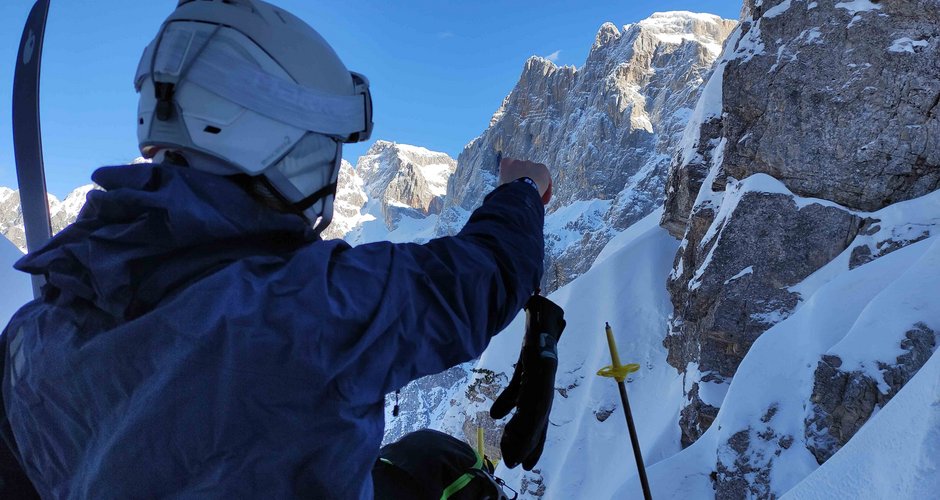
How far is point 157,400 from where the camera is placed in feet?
3.12

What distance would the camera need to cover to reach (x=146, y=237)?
100cm

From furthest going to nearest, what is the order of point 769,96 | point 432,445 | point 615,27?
point 615,27, point 769,96, point 432,445

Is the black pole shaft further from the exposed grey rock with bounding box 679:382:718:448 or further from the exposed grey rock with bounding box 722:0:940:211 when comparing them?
the exposed grey rock with bounding box 722:0:940:211

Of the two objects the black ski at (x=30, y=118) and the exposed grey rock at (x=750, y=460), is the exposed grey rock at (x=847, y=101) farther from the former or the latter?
the black ski at (x=30, y=118)

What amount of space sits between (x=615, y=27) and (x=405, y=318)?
378 feet

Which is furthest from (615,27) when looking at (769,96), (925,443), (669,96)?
(925,443)

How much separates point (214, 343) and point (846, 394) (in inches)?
341

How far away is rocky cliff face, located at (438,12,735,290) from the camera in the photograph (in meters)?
75.8

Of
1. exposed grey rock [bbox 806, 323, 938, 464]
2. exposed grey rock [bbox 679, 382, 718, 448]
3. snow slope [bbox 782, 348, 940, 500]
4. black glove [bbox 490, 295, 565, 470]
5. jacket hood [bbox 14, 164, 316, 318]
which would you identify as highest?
jacket hood [bbox 14, 164, 316, 318]

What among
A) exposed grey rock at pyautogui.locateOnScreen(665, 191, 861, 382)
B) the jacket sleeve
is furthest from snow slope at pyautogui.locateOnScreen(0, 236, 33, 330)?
exposed grey rock at pyautogui.locateOnScreen(665, 191, 861, 382)

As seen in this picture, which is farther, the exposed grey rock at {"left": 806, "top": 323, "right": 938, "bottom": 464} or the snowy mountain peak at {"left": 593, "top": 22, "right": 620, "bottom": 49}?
the snowy mountain peak at {"left": 593, "top": 22, "right": 620, "bottom": 49}

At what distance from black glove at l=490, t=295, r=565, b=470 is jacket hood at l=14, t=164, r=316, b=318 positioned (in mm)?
992

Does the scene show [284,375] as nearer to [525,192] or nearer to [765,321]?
[525,192]

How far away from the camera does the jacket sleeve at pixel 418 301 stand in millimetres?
1033
